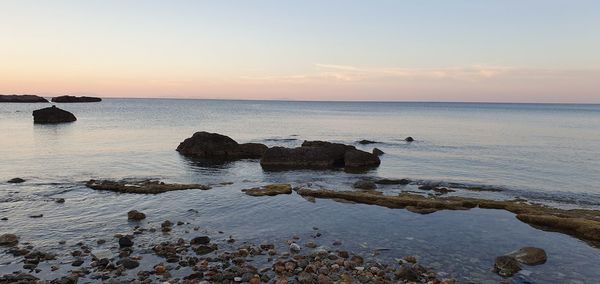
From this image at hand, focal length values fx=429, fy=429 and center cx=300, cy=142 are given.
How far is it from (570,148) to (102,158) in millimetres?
56637

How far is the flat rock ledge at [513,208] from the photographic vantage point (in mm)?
20078

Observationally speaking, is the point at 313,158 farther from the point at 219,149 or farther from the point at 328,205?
the point at 328,205

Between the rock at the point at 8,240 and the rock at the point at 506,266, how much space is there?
59.5 feet

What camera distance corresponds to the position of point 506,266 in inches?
590

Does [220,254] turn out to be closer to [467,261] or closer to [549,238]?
[467,261]

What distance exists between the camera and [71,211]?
72.1ft

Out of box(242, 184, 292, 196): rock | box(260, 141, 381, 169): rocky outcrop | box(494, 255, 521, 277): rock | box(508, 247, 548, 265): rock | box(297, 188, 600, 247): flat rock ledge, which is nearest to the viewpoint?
box(494, 255, 521, 277): rock

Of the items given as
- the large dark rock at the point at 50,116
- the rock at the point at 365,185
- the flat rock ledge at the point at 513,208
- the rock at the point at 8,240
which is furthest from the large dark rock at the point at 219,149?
the large dark rock at the point at 50,116

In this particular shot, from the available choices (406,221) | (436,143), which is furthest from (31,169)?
(436,143)

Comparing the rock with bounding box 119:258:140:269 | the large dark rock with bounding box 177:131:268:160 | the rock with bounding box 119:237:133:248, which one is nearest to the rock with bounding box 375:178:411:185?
the large dark rock with bounding box 177:131:268:160

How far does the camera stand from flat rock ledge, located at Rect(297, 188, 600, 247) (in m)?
20.1

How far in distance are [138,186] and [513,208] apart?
23.2m

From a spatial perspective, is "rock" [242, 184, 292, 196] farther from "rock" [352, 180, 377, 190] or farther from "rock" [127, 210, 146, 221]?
"rock" [127, 210, 146, 221]

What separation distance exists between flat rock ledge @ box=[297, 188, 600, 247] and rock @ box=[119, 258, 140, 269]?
13.9 metres
